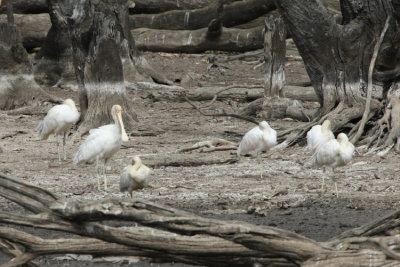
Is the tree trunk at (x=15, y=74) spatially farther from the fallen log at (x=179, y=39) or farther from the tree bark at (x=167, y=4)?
the tree bark at (x=167, y=4)

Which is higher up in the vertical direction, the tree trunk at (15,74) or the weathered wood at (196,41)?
the weathered wood at (196,41)

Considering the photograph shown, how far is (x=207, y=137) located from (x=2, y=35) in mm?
5694

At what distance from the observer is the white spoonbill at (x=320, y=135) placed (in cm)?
1286

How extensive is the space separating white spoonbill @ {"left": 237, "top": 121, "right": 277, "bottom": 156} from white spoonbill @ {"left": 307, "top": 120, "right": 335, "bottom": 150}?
52cm

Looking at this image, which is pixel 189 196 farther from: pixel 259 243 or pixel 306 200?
pixel 259 243

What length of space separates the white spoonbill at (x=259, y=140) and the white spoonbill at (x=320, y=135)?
52 centimetres

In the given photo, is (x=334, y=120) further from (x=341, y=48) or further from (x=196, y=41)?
(x=196, y=41)

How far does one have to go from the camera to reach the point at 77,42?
16.8 m

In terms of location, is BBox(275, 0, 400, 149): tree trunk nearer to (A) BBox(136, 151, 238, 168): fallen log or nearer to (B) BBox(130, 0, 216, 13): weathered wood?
(A) BBox(136, 151, 238, 168): fallen log

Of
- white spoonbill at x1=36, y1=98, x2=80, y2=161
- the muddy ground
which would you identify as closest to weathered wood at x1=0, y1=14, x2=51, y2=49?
the muddy ground

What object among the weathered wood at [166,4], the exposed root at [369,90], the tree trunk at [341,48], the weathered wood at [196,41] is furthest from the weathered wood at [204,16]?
the exposed root at [369,90]

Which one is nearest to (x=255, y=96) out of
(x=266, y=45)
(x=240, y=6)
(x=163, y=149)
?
(x=266, y=45)

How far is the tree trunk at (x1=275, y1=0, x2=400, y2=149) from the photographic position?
15211mm

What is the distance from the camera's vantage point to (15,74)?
1959 cm
